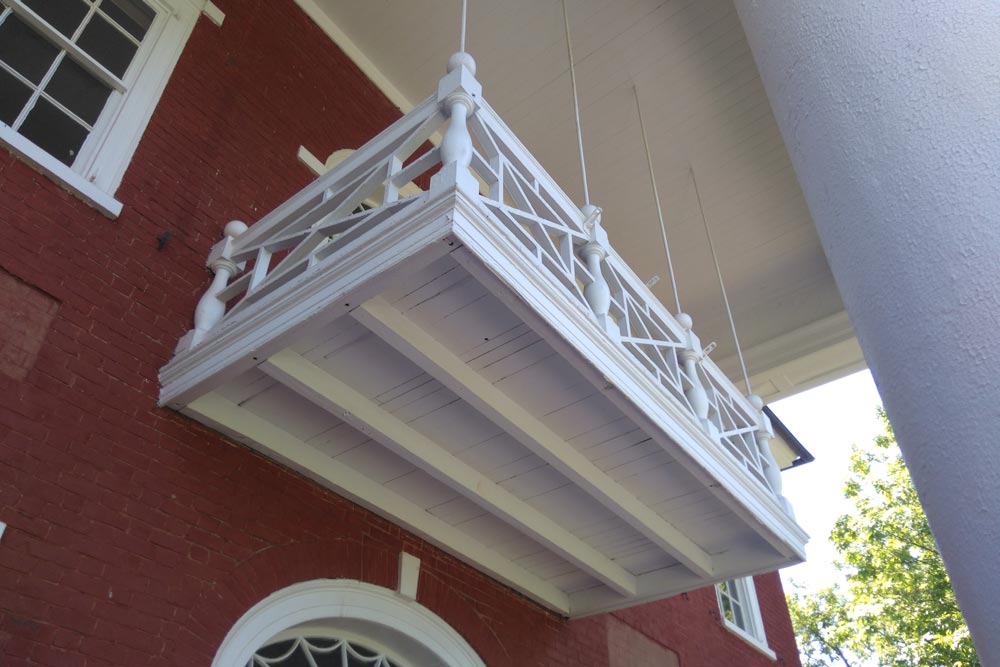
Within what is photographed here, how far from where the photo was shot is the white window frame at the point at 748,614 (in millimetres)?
10430

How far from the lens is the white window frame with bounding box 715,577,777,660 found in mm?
10430

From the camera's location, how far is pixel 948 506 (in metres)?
1.22

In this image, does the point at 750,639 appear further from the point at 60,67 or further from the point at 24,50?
the point at 24,50

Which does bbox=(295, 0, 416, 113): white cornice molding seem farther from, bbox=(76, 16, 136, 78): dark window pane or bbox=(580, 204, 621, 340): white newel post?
bbox=(580, 204, 621, 340): white newel post

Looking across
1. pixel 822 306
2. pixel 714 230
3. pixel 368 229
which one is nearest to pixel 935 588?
pixel 822 306

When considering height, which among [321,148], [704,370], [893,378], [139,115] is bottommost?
[893,378]

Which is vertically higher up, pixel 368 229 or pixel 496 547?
pixel 368 229

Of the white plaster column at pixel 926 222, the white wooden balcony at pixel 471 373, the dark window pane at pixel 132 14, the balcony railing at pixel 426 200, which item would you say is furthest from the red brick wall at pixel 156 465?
the white plaster column at pixel 926 222

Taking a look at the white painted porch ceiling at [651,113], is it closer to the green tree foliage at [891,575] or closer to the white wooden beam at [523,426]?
the white wooden beam at [523,426]

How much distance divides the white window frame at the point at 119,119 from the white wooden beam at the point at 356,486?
143 centimetres

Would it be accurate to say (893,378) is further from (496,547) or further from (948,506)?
(496,547)

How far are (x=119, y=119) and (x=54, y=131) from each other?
0.41 meters

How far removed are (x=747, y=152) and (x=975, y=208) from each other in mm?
8439

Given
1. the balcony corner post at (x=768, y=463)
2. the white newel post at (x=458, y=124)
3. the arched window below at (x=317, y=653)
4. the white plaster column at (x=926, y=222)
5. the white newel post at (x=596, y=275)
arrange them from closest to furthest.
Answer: the white plaster column at (x=926, y=222), the white newel post at (x=458, y=124), the white newel post at (x=596, y=275), the arched window below at (x=317, y=653), the balcony corner post at (x=768, y=463)
